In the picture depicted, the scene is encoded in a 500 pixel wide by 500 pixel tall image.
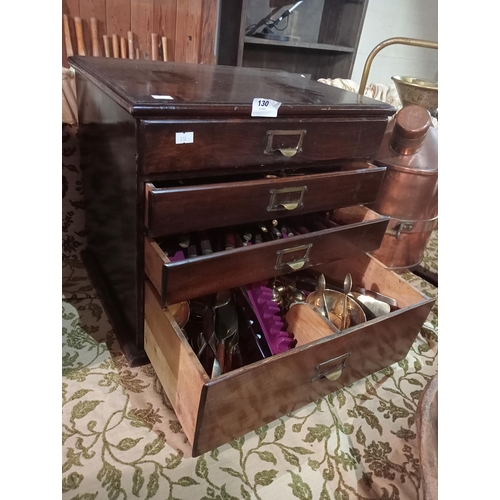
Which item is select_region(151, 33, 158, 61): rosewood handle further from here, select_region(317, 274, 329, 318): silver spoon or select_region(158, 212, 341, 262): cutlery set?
select_region(317, 274, 329, 318): silver spoon

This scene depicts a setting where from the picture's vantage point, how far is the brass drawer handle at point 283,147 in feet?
2.65

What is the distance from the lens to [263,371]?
0.72 meters

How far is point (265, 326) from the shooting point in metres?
0.97

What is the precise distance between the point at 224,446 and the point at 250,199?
0.53m

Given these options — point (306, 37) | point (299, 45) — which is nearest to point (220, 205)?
point (299, 45)

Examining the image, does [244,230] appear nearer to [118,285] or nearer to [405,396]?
[118,285]

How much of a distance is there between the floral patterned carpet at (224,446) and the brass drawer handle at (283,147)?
23.4 inches

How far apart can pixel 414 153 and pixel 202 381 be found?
1043mm

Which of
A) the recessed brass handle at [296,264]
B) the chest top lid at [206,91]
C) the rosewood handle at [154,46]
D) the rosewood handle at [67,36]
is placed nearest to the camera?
the chest top lid at [206,91]

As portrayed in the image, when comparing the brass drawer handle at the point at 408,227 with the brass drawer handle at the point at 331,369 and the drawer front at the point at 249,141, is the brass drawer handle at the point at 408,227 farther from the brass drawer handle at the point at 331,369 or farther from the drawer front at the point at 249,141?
the brass drawer handle at the point at 331,369

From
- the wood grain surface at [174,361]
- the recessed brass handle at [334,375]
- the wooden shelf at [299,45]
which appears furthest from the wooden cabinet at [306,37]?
the recessed brass handle at [334,375]

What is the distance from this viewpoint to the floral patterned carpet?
2.56 ft

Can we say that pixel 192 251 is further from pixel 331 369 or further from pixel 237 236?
pixel 331 369

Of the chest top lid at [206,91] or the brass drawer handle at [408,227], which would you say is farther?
the brass drawer handle at [408,227]
